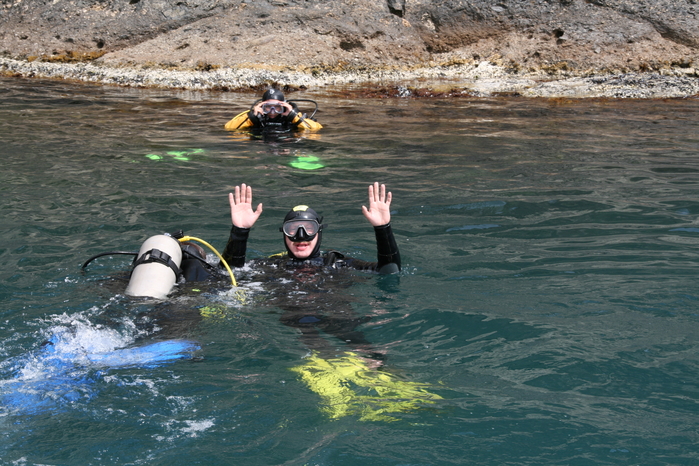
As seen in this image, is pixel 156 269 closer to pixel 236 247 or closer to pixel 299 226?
pixel 236 247

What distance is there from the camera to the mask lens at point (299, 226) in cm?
488

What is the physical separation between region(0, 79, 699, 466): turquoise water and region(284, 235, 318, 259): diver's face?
11.9 inches

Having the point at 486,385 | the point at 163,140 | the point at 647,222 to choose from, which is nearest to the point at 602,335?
the point at 486,385

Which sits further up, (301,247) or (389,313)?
(301,247)

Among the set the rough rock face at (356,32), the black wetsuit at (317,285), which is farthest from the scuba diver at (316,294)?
the rough rock face at (356,32)

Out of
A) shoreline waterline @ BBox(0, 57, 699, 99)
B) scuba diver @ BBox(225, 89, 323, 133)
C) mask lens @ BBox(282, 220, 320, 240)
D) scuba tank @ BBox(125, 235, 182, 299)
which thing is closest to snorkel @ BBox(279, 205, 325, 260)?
mask lens @ BBox(282, 220, 320, 240)

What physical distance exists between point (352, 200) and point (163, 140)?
4095 mm

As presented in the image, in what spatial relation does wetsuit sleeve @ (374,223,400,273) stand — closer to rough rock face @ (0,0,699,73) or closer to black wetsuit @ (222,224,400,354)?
black wetsuit @ (222,224,400,354)

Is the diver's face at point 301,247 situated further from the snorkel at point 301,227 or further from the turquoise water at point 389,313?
the turquoise water at point 389,313

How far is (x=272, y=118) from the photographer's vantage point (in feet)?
35.4

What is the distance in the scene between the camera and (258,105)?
10648 millimetres

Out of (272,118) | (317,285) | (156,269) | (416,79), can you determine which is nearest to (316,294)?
(317,285)

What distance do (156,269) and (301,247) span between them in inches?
41.1

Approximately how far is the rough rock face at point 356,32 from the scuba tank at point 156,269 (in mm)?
12185
